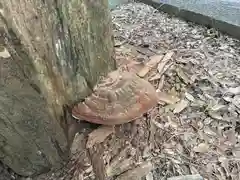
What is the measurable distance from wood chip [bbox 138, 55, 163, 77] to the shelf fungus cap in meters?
0.21

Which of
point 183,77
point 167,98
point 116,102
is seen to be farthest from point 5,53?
point 183,77

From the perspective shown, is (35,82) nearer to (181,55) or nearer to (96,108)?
(96,108)

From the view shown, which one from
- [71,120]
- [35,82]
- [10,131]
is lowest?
[71,120]

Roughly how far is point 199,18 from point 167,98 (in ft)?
2.33

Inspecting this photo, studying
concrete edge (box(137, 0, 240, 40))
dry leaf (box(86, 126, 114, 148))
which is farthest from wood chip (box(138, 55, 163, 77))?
concrete edge (box(137, 0, 240, 40))

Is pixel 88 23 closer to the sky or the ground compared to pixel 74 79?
closer to the sky

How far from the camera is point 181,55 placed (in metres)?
1.69

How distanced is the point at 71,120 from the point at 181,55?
0.71 m

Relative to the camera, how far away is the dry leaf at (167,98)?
4.73 feet

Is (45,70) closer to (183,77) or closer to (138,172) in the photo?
(138,172)

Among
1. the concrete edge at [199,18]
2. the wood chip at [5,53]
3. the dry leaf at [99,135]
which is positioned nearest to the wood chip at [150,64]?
the dry leaf at [99,135]

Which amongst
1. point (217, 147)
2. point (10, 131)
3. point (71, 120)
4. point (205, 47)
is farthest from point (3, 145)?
point (205, 47)

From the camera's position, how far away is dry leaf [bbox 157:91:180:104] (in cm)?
144

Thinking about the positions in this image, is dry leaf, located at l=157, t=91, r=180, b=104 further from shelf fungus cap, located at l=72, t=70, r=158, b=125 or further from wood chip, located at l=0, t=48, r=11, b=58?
wood chip, located at l=0, t=48, r=11, b=58
